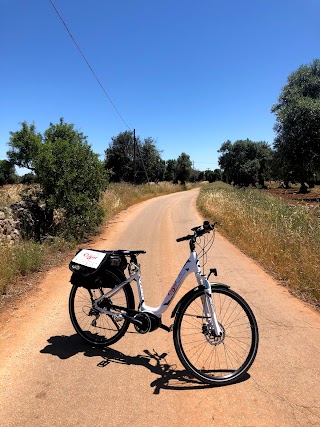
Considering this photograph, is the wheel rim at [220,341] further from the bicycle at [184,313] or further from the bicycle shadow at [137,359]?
the bicycle shadow at [137,359]

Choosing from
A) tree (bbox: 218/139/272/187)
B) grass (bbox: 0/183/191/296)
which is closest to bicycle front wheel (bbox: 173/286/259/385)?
grass (bbox: 0/183/191/296)

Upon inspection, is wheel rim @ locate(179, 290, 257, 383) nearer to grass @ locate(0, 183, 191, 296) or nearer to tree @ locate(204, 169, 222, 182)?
grass @ locate(0, 183, 191, 296)

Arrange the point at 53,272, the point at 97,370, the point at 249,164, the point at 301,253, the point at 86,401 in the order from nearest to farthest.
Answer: the point at 86,401
the point at 97,370
the point at 301,253
the point at 53,272
the point at 249,164

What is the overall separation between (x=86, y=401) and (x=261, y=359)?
5.99 feet

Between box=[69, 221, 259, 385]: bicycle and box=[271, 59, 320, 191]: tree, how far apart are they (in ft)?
80.9

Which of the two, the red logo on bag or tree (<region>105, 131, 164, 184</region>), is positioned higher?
tree (<region>105, 131, 164, 184</region>)

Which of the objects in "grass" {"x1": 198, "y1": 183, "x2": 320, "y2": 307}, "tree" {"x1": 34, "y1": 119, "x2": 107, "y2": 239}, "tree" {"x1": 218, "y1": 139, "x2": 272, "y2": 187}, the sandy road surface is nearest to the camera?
the sandy road surface

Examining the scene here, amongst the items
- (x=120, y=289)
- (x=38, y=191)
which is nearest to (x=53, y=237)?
(x=38, y=191)

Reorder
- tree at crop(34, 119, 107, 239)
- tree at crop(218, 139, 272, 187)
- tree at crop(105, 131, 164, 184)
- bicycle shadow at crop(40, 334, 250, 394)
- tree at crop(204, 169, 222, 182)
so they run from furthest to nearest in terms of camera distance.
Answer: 1. tree at crop(204, 169, 222, 182)
2. tree at crop(218, 139, 272, 187)
3. tree at crop(105, 131, 164, 184)
4. tree at crop(34, 119, 107, 239)
5. bicycle shadow at crop(40, 334, 250, 394)

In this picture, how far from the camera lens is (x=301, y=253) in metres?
6.81

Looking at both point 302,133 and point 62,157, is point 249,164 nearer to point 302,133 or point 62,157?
point 302,133

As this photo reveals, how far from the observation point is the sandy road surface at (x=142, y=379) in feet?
9.17

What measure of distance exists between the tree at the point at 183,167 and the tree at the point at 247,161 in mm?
7601

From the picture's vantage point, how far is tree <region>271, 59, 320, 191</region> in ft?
83.0
